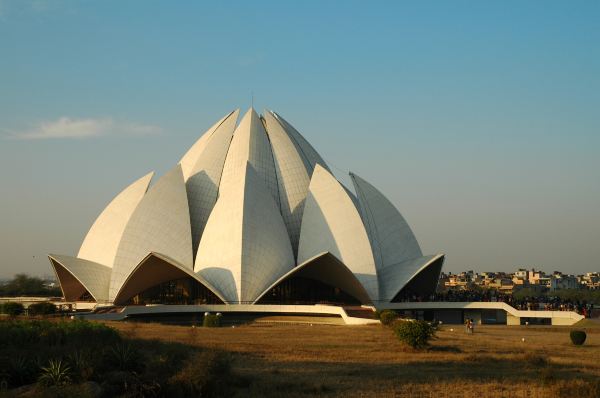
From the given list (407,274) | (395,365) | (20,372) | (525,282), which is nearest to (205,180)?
(407,274)

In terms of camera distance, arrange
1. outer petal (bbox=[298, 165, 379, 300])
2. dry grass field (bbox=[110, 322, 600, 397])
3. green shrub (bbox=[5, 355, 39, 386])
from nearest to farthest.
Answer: green shrub (bbox=[5, 355, 39, 386]) → dry grass field (bbox=[110, 322, 600, 397]) → outer petal (bbox=[298, 165, 379, 300])

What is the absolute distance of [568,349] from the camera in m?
21.0

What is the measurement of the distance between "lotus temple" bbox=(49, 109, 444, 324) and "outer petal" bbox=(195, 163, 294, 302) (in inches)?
2.5

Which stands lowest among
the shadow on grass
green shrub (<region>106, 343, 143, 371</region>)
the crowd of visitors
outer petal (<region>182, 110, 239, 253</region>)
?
the shadow on grass

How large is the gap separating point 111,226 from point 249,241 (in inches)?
498

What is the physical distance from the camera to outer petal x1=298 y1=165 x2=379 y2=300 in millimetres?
39562

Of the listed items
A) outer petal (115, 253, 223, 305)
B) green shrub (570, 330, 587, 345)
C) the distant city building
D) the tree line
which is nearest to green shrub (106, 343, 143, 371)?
green shrub (570, 330, 587, 345)

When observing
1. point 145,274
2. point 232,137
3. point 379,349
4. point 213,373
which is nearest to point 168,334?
point 379,349

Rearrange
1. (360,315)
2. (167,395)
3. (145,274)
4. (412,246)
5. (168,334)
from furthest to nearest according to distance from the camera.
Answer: (412,246) → (145,274) → (360,315) → (168,334) → (167,395)

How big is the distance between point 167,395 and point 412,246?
115 ft

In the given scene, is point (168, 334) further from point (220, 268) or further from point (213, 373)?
point (220, 268)

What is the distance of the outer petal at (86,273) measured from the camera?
41250mm

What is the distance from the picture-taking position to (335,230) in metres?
40.8

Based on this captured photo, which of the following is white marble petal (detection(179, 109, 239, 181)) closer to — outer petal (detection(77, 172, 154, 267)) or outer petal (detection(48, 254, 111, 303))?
outer petal (detection(77, 172, 154, 267))
